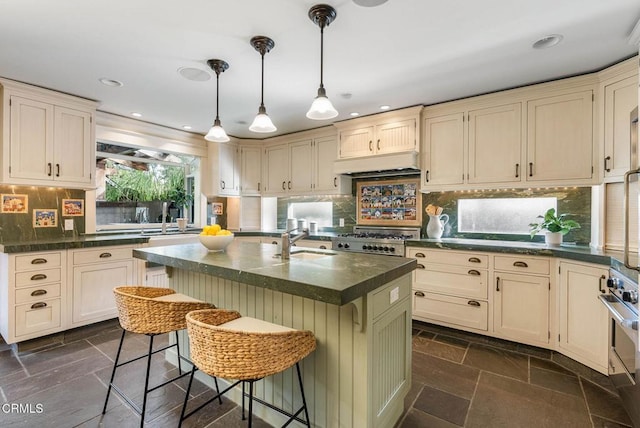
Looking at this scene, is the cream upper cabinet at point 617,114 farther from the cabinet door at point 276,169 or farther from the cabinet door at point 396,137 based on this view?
the cabinet door at point 276,169

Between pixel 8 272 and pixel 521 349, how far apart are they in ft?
15.0

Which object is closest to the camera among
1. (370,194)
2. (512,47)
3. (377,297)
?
(377,297)

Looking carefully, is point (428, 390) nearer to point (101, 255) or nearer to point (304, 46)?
point (304, 46)

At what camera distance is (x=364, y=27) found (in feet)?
6.68

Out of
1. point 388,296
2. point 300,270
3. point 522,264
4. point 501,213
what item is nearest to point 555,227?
point 522,264

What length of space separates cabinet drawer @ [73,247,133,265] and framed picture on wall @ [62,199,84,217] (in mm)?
744

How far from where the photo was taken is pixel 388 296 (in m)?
1.63

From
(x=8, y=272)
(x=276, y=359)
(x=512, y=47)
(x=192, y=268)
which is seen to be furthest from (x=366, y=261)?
(x=8, y=272)

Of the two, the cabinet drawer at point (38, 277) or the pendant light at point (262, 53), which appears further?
the cabinet drawer at point (38, 277)

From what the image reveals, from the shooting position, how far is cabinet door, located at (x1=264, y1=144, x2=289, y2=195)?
4691mm

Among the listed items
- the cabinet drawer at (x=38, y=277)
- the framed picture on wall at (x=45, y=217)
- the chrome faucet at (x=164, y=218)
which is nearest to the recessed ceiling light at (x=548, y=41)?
the chrome faucet at (x=164, y=218)

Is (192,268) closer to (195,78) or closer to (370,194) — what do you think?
(195,78)

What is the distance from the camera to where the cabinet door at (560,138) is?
2.66 meters

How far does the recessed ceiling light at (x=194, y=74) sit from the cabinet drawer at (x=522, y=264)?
3108 mm
